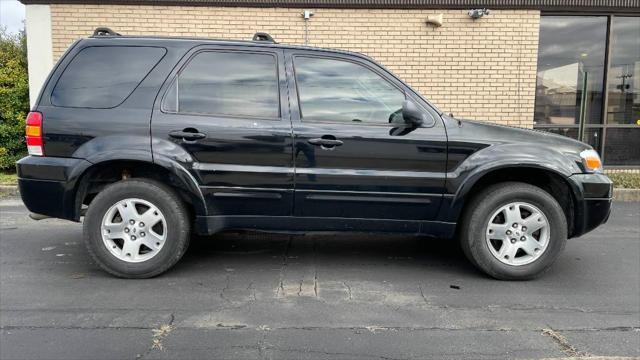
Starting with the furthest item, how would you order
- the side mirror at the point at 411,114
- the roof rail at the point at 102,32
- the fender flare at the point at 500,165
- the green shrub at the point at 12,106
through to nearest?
the green shrub at the point at 12,106 < the roof rail at the point at 102,32 < the fender flare at the point at 500,165 < the side mirror at the point at 411,114

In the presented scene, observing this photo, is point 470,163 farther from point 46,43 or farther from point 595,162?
point 46,43

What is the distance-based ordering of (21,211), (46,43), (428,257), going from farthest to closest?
(46,43) → (21,211) → (428,257)

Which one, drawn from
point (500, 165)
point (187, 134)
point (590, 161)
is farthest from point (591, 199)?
point (187, 134)

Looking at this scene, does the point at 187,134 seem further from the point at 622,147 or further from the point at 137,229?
the point at 622,147

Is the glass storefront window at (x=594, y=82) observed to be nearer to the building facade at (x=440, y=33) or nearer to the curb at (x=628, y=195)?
the building facade at (x=440, y=33)

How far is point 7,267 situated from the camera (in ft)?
15.1

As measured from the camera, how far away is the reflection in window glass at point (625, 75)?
955 centimetres

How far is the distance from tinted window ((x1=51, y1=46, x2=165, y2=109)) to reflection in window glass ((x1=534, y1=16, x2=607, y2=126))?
7.64 m

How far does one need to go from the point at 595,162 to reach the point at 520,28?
5478 mm

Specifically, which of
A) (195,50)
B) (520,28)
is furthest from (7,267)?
(520,28)

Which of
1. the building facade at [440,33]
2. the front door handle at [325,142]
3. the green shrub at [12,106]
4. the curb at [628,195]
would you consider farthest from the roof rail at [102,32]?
the curb at [628,195]

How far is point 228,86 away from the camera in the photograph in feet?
13.7

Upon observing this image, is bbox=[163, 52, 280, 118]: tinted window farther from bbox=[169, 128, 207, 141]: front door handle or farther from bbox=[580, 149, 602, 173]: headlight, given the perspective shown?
bbox=[580, 149, 602, 173]: headlight

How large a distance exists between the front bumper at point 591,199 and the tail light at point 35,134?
424 centimetres
